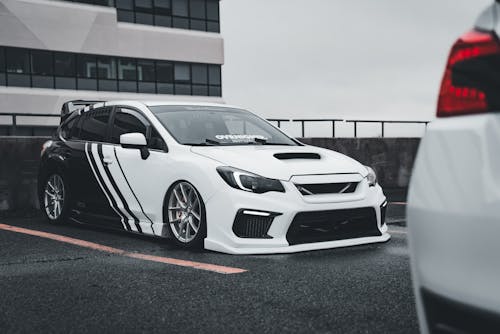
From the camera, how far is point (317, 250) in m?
5.76

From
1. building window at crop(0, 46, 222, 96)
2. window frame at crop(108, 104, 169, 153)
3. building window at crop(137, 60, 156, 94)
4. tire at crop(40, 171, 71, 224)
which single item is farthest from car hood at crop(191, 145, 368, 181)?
building window at crop(137, 60, 156, 94)

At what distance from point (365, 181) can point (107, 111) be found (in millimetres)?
3183

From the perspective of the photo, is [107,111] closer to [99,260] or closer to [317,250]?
[99,260]

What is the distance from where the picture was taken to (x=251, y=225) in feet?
18.0

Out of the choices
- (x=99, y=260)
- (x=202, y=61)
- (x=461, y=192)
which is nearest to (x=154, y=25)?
(x=202, y=61)

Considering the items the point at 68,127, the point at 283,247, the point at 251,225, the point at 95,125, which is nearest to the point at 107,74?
the point at 68,127

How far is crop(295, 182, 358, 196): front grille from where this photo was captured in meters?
5.61

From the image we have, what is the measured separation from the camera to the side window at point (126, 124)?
22.6ft

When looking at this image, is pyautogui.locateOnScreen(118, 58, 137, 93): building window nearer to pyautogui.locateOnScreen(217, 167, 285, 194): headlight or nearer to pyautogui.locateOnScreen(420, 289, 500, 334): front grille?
pyautogui.locateOnScreen(217, 167, 285, 194): headlight

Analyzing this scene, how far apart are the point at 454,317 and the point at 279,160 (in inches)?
155

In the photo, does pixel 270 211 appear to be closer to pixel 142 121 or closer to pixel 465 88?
pixel 142 121

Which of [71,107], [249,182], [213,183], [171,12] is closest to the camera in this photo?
[249,182]

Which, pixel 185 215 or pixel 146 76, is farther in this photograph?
pixel 146 76

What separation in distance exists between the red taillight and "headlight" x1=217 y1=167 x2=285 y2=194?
11.4ft
